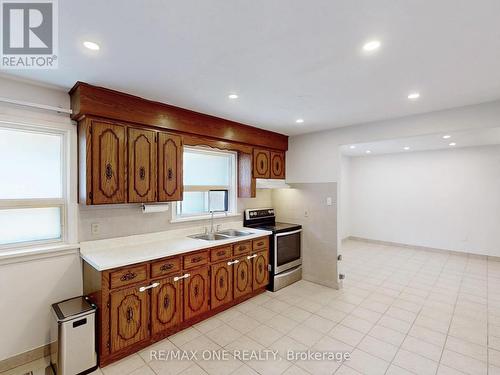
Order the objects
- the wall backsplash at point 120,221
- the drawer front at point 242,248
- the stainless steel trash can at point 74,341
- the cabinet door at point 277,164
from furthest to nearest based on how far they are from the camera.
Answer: the cabinet door at point 277,164, the drawer front at point 242,248, the wall backsplash at point 120,221, the stainless steel trash can at point 74,341

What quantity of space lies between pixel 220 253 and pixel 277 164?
202 cm

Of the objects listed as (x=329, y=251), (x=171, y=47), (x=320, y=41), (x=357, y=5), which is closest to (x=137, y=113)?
→ (x=171, y=47)

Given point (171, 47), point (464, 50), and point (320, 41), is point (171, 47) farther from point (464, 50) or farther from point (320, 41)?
point (464, 50)

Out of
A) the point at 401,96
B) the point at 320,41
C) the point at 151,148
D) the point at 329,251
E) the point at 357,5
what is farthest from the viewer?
the point at 329,251

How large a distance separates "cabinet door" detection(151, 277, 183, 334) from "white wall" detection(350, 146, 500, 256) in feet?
18.7

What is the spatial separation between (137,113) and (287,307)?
2.96 metres

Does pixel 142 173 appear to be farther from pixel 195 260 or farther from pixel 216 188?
pixel 216 188

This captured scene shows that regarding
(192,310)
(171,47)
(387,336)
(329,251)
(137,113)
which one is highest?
(171,47)

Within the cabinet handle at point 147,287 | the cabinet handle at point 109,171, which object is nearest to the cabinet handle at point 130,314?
the cabinet handle at point 147,287

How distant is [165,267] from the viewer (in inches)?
99.1

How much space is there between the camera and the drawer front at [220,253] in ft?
9.72

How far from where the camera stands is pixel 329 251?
3.98m

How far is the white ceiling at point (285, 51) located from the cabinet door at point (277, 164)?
5.16 ft

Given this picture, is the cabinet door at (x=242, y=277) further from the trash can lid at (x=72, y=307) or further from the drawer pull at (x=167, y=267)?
the trash can lid at (x=72, y=307)
